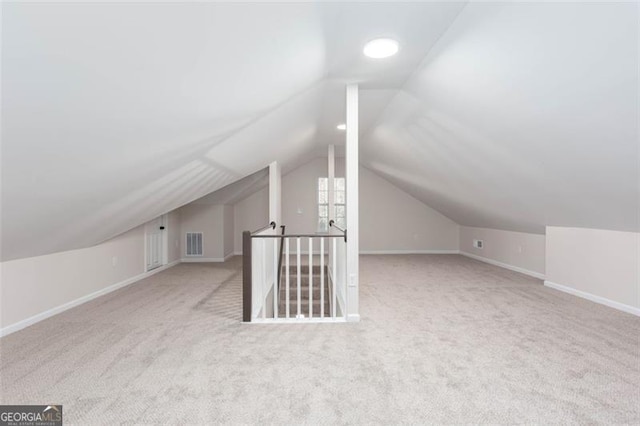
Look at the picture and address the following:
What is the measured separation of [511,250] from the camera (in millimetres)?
6086

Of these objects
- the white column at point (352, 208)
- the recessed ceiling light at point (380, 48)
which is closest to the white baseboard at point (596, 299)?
the white column at point (352, 208)

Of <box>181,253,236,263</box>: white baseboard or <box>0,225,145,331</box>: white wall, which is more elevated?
<box>0,225,145,331</box>: white wall

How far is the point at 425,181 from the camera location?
6375 millimetres

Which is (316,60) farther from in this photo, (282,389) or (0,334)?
(0,334)

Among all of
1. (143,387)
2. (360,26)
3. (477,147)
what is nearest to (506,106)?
(477,147)

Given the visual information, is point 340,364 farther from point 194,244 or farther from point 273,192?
point 194,244

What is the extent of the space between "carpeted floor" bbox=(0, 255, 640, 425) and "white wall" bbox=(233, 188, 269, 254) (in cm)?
457

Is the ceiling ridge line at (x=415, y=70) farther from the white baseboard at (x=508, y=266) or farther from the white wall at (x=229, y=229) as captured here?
the white wall at (x=229, y=229)

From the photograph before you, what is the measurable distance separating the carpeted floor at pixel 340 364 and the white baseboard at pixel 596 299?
0.14 meters

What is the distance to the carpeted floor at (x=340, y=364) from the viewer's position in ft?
5.99

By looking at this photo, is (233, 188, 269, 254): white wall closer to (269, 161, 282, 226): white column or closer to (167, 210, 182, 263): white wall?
(167, 210, 182, 263): white wall

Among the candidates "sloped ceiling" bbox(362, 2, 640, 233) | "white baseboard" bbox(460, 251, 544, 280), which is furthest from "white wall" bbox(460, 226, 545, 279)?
"sloped ceiling" bbox(362, 2, 640, 233)

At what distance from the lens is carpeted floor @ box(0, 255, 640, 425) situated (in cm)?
183

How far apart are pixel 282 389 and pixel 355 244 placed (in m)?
1.62
